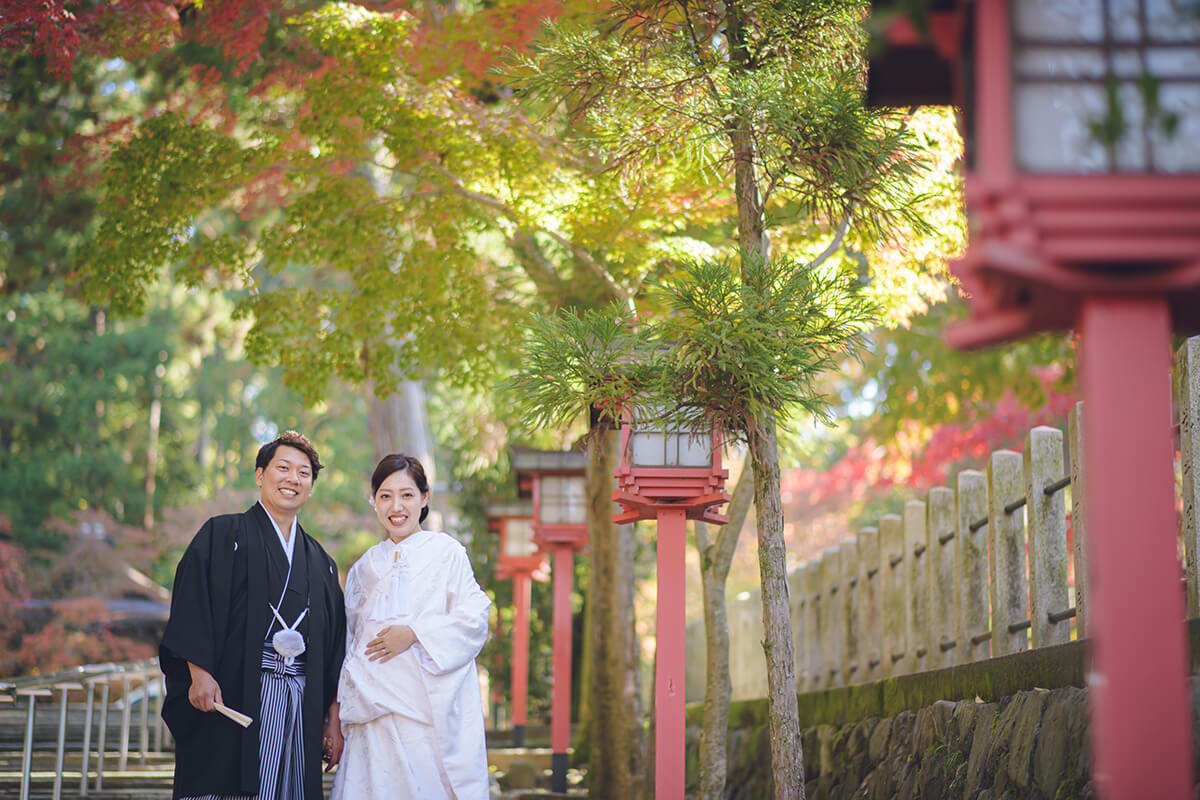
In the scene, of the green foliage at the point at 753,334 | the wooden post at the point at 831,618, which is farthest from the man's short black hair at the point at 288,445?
the wooden post at the point at 831,618

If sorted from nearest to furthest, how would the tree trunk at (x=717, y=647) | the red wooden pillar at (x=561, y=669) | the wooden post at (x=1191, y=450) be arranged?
the wooden post at (x=1191, y=450) < the tree trunk at (x=717, y=647) < the red wooden pillar at (x=561, y=669)

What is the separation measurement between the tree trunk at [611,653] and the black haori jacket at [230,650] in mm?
4671

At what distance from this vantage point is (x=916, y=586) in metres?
8.02

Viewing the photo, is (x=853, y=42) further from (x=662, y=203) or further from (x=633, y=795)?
(x=633, y=795)

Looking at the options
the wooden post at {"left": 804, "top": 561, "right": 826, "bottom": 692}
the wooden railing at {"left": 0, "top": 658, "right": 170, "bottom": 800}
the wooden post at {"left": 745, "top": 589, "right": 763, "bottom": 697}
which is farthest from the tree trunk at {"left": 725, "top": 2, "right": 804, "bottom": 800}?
the wooden post at {"left": 745, "top": 589, "right": 763, "bottom": 697}

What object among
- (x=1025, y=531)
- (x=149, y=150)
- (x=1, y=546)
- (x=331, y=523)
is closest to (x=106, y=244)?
(x=149, y=150)

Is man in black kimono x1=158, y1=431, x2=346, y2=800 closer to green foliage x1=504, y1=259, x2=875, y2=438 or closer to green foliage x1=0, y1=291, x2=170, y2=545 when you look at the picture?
green foliage x1=504, y1=259, x2=875, y2=438

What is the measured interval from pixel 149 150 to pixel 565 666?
5552 mm

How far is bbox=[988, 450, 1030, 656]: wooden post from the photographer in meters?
6.29

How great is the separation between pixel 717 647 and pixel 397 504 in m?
3.24

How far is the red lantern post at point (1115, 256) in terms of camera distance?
2.25 meters

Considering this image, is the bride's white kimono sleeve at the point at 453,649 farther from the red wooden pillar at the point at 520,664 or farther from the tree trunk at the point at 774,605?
the red wooden pillar at the point at 520,664

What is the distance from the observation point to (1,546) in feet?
50.1

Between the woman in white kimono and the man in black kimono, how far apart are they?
148 millimetres
